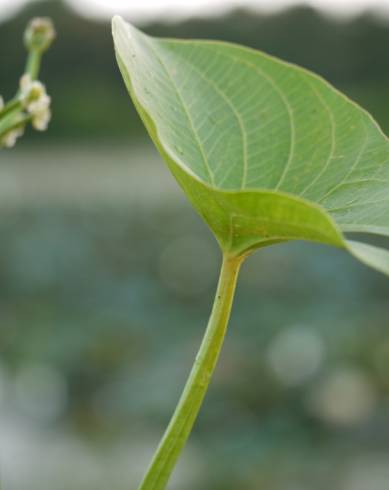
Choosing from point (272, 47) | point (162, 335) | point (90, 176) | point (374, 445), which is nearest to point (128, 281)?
point (162, 335)

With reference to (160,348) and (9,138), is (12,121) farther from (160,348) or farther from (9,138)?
(160,348)

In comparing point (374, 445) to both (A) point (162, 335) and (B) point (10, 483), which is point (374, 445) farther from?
(B) point (10, 483)

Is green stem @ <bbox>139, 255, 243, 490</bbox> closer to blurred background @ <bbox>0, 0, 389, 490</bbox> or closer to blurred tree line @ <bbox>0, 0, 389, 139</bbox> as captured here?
blurred background @ <bbox>0, 0, 389, 490</bbox>

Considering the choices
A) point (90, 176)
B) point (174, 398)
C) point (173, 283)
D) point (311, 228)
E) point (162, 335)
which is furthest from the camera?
point (90, 176)

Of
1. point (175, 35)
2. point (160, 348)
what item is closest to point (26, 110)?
point (160, 348)

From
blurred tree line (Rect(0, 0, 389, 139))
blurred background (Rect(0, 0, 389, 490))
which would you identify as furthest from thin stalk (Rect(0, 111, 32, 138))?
blurred tree line (Rect(0, 0, 389, 139))

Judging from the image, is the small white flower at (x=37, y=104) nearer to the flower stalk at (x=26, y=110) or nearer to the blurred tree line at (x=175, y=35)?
the flower stalk at (x=26, y=110)

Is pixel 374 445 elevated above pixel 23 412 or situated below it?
below

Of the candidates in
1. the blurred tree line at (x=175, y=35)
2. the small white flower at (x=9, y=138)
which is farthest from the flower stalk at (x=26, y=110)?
the blurred tree line at (x=175, y=35)
